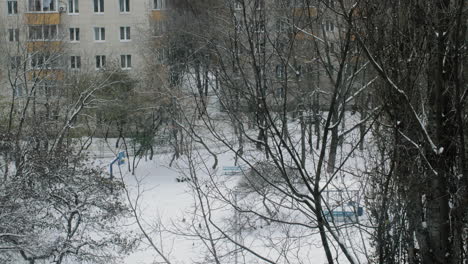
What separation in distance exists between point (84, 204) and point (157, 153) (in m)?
14.5

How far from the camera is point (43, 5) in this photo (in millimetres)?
33562

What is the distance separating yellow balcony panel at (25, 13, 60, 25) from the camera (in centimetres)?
2789

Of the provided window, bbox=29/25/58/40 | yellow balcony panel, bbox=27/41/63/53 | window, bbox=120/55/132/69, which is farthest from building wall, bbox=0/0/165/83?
yellow balcony panel, bbox=27/41/63/53

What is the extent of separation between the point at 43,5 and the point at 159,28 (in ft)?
23.8

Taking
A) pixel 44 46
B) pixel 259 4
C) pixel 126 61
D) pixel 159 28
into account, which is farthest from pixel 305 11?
pixel 126 61

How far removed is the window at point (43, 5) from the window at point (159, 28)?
236 inches

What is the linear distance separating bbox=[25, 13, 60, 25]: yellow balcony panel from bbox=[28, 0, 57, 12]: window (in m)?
0.56

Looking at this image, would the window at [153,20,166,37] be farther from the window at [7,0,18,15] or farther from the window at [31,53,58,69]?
the window at [7,0,18,15]

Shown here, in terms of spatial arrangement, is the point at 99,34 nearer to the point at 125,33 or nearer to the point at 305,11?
the point at 125,33

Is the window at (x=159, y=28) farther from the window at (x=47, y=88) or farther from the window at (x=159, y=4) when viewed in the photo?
the window at (x=47, y=88)

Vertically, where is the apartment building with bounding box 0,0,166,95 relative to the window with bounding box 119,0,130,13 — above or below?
below

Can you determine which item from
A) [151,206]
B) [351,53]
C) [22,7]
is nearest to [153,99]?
[151,206]

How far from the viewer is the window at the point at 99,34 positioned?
114 ft

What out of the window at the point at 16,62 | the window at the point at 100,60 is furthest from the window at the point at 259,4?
the window at the point at 100,60
